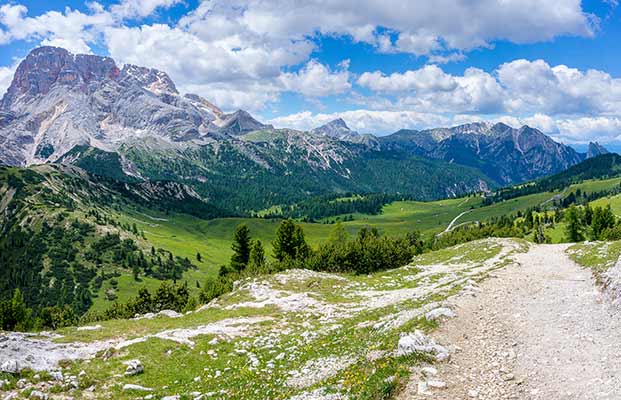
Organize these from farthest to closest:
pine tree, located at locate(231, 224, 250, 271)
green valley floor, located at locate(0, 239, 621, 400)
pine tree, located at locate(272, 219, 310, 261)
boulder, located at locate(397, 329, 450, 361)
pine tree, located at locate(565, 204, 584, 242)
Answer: pine tree, located at locate(565, 204, 584, 242) < pine tree, located at locate(231, 224, 250, 271) < pine tree, located at locate(272, 219, 310, 261) < boulder, located at locate(397, 329, 450, 361) < green valley floor, located at locate(0, 239, 621, 400)

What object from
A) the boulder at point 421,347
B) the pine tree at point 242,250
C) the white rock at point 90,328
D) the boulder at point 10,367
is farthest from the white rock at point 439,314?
the pine tree at point 242,250

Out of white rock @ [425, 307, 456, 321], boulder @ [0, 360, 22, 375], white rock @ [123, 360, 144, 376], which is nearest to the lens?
boulder @ [0, 360, 22, 375]

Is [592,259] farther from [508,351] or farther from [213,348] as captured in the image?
[213,348]

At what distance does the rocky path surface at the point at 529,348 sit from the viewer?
628 inches

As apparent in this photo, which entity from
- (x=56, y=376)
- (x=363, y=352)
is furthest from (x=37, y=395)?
(x=363, y=352)

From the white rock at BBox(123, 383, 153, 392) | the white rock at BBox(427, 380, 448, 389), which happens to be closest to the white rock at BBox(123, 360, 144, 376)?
the white rock at BBox(123, 383, 153, 392)

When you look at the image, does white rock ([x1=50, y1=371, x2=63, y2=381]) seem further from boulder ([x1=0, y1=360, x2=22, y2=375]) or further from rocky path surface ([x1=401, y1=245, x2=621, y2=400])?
rocky path surface ([x1=401, y1=245, x2=621, y2=400])

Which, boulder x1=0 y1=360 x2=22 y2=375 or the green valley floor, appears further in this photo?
boulder x1=0 y1=360 x2=22 y2=375

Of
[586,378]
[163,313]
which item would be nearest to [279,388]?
[586,378]

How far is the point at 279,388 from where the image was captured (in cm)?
2145

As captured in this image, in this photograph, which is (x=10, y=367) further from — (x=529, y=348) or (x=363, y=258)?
(x=363, y=258)

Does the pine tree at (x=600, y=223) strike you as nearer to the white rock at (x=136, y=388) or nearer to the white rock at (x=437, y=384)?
the white rock at (x=437, y=384)

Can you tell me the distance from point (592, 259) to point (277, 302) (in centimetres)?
3787

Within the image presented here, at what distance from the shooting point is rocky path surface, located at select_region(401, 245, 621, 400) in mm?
15961
